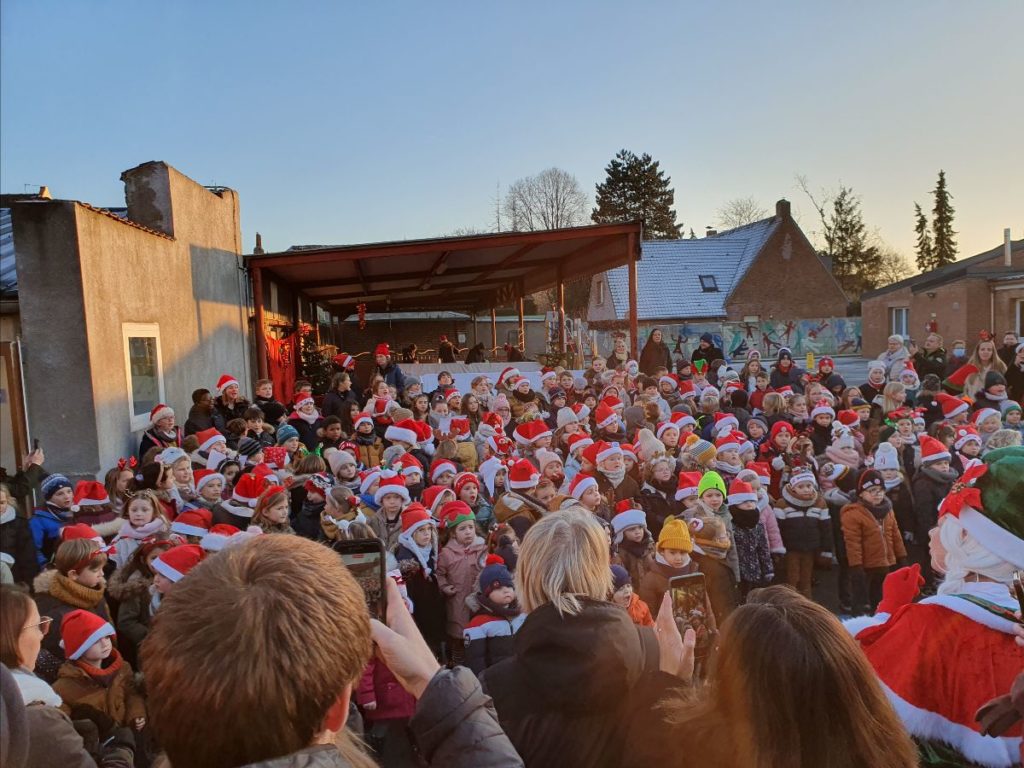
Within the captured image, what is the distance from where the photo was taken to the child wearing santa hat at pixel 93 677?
350 centimetres

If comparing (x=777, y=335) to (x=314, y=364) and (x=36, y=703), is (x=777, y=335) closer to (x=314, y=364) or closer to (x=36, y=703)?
(x=314, y=364)

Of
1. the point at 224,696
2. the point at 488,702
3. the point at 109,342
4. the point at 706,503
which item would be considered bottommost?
the point at 706,503

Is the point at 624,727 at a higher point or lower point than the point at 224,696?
lower

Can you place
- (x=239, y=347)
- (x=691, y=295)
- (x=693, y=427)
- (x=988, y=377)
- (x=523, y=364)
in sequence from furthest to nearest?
(x=691, y=295), (x=523, y=364), (x=239, y=347), (x=988, y=377), (x=693, y=427)

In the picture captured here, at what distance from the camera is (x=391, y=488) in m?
5.66

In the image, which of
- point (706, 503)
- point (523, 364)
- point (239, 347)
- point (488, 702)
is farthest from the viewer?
point (523, 364)

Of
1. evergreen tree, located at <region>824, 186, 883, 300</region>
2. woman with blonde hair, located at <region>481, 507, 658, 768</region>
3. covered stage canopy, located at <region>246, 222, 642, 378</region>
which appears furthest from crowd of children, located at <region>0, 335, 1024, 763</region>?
evergreen tree, located at <region>824, 186, 883, 300</region>

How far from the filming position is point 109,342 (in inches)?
295

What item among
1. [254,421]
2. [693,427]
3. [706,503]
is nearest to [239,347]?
[254,421]

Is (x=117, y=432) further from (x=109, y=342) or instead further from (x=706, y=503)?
(x=706, y=503)

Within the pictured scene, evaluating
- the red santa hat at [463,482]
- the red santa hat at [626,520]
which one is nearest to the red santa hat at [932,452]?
the red santa hat at [626,520]

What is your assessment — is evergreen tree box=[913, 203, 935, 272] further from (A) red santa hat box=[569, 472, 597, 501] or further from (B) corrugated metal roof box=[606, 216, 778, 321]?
(A) red santa hat box=[569, 472, 597, 501]

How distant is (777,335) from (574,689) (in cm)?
3264

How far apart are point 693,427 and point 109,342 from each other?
273 inches
